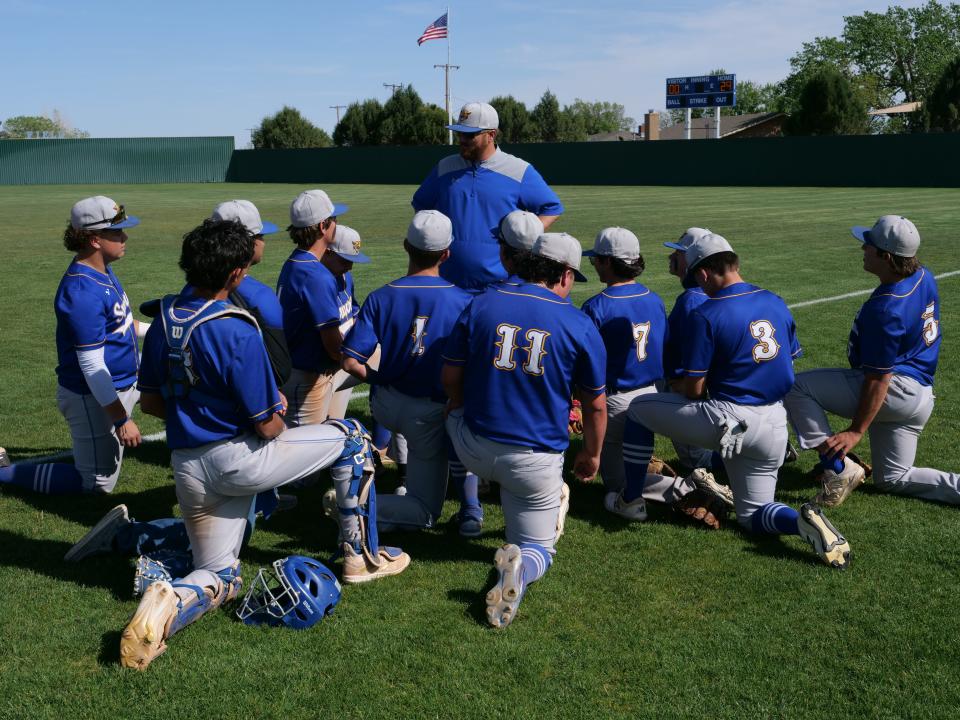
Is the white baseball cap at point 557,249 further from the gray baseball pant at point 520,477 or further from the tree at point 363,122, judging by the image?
the tree at point 363,122

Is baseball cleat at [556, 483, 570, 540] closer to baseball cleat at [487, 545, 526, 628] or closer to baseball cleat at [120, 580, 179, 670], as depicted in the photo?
baseball cleat at [487, 545, 526, 628]

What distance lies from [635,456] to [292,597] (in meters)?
2.18

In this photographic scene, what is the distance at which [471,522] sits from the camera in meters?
5.35

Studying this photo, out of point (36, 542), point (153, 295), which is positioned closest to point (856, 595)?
point (36, 542)

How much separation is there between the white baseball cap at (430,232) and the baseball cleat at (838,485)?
106 inches

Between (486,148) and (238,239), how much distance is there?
8.97ft

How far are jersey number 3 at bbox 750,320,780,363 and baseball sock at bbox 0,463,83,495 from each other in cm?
409

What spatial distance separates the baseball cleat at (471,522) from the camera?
5352mm

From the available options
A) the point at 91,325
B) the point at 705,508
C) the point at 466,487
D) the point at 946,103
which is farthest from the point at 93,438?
the point at 946,103

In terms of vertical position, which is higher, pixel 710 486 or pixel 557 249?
pixel 557 249

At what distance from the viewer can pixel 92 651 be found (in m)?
4.06

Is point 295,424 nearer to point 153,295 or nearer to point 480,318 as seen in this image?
point 480,318

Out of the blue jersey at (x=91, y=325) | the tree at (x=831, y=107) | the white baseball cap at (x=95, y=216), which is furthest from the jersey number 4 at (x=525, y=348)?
the tree at (x=831, y=107)

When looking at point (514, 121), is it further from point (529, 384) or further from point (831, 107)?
point (529, 384)
